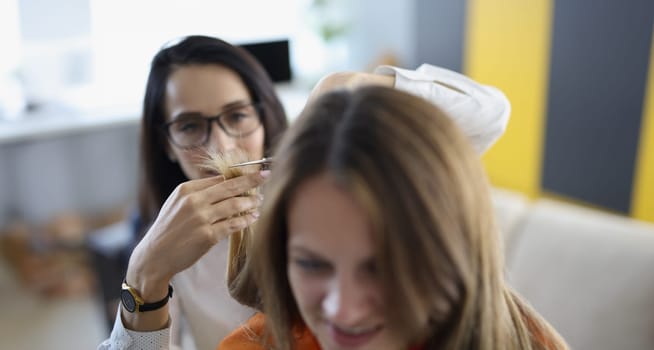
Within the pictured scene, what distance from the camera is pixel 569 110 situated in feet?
9.77

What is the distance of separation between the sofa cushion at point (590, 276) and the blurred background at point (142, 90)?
107cm

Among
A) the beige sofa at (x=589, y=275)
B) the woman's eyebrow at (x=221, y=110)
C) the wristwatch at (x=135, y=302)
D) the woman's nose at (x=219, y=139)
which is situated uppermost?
the woman's eyebrow at (x=221, y=110)

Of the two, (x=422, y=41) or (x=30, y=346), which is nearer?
(x=30, y=346)

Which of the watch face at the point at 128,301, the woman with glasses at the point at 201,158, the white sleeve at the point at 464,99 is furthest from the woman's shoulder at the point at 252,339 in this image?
the white sleeve at the point at 464,99

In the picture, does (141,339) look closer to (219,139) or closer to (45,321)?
(219,139)

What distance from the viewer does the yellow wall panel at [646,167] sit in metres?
2.67

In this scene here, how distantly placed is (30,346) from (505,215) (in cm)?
199

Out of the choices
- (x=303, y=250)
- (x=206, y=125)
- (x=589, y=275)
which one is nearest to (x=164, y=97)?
(x=206, y=125)

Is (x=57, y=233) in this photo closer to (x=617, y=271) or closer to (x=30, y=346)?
(x=30, y=346)

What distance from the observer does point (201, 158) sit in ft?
4.05

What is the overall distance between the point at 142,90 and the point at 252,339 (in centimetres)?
266

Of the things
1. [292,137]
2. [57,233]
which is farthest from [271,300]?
[57,233]

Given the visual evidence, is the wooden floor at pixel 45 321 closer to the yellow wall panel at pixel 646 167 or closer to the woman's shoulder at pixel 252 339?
the woman's shoulder at pixel 252 339

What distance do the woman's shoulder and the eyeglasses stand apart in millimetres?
431
